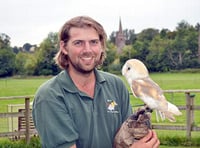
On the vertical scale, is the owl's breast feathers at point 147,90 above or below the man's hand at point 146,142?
above

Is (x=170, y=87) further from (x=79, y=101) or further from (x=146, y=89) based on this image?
(x=146, y=89)

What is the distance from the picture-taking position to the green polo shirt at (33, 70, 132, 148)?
250 cm

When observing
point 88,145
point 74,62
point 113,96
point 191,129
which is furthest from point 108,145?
point 191,129

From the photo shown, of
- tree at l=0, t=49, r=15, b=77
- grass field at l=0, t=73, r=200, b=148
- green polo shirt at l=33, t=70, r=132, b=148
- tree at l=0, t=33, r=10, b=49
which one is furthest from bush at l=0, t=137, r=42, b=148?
tree at l=0, t=33, r=10, b=49

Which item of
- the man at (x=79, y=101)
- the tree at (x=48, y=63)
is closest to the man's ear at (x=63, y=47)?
the man at (x=79, y=101)

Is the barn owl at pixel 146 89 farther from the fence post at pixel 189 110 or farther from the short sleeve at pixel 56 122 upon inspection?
the fence post at pixel 189 110

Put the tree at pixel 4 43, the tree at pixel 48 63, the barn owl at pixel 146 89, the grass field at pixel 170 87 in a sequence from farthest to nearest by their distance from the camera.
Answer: the tree at pixel 4 43, the grass field at pixel 170 87, the tree at pixel 48 63, the barn owl at pixel 146 89

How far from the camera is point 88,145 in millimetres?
2572

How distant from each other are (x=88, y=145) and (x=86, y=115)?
18 centimetres

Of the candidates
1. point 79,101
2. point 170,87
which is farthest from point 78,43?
point 170,87

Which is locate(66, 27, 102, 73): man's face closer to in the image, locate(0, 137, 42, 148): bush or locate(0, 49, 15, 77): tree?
locate(0, 137, 42, 148): bush

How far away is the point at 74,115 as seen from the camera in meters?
2.55

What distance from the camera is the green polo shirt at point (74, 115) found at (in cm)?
250

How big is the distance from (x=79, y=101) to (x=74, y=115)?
0.08 metres
